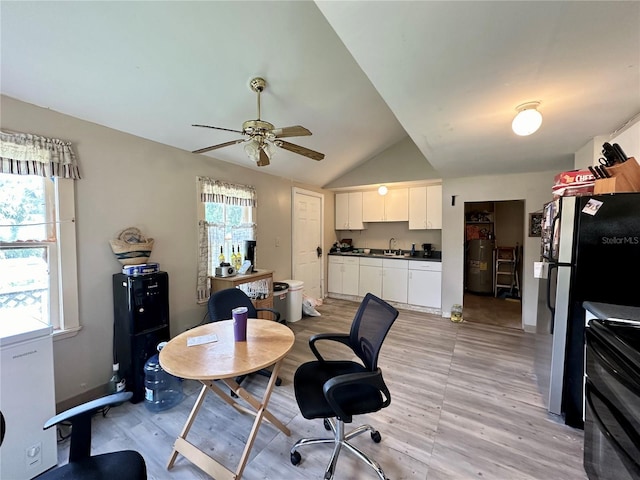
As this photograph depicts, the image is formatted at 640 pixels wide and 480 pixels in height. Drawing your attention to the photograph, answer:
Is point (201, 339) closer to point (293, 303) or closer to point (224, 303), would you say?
point (224, 303)

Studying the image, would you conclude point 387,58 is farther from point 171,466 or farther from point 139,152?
point 171,466

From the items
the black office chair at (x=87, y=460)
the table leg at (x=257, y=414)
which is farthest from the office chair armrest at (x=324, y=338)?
the black office chair at (x=87, y=460)

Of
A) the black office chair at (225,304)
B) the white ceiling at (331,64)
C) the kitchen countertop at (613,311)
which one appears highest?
the white ceiling at (331,64)

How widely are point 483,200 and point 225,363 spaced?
14.0ft

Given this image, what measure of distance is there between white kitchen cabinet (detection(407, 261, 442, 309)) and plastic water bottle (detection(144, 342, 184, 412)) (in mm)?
3810

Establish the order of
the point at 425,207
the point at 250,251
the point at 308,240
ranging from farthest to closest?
the point at 308,240
the point at 425,207
the point at 250,251

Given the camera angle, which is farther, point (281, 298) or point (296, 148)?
point (281, 298)

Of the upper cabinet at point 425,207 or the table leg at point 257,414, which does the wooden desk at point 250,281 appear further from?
the upper cabinet at point 425,207

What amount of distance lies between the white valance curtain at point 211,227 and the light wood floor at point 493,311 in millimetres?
3983

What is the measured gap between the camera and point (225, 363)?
1.41 meters

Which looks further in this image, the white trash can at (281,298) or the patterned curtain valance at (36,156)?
the white trash can at (281,298)

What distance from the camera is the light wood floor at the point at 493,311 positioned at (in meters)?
4.09

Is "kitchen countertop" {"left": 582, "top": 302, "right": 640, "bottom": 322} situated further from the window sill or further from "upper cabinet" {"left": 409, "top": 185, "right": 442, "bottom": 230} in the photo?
the window sill

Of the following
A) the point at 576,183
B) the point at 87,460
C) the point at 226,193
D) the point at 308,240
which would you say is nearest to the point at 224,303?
the point at 87,460
